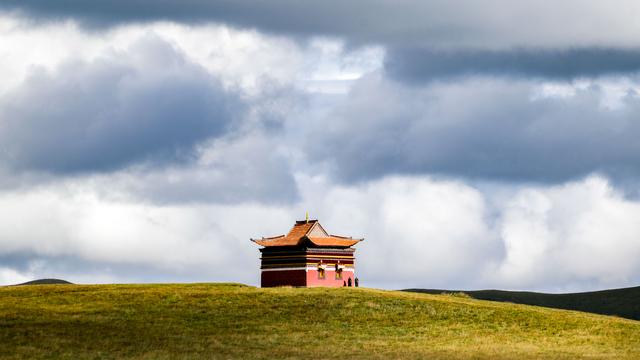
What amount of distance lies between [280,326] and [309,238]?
28.5 metres

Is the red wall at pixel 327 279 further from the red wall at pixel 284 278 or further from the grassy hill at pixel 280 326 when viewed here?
the grassy hill at pixel 280 326

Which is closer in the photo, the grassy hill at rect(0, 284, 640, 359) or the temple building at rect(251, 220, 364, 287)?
the grassy hill at rect(0, 284, 640, 359)

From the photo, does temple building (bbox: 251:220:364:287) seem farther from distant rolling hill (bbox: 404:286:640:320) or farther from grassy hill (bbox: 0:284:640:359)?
distant rolling hill (bbox: 404:286:640:320)

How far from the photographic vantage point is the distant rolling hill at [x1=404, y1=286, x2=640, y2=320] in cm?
14850

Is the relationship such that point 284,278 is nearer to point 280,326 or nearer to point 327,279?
point 327,279

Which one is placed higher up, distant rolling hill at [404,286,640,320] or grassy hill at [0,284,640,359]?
distant rolling hill at [404,286,640,320]

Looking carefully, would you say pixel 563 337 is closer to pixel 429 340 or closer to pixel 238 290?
pixel 429 340

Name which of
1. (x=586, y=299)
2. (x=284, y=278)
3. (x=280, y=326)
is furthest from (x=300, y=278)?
(x=586, y=299)

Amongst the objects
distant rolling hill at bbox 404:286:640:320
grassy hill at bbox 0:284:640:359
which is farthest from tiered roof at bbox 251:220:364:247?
distant rolling hill at bbox 404:286:640:320

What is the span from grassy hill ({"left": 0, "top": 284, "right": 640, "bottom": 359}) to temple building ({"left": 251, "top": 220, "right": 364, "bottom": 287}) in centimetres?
586

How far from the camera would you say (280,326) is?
79562 millimetres

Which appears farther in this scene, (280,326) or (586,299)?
(586,299)

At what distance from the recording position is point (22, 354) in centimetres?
6375

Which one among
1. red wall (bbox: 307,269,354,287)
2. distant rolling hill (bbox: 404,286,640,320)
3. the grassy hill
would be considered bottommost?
the grassy hill
